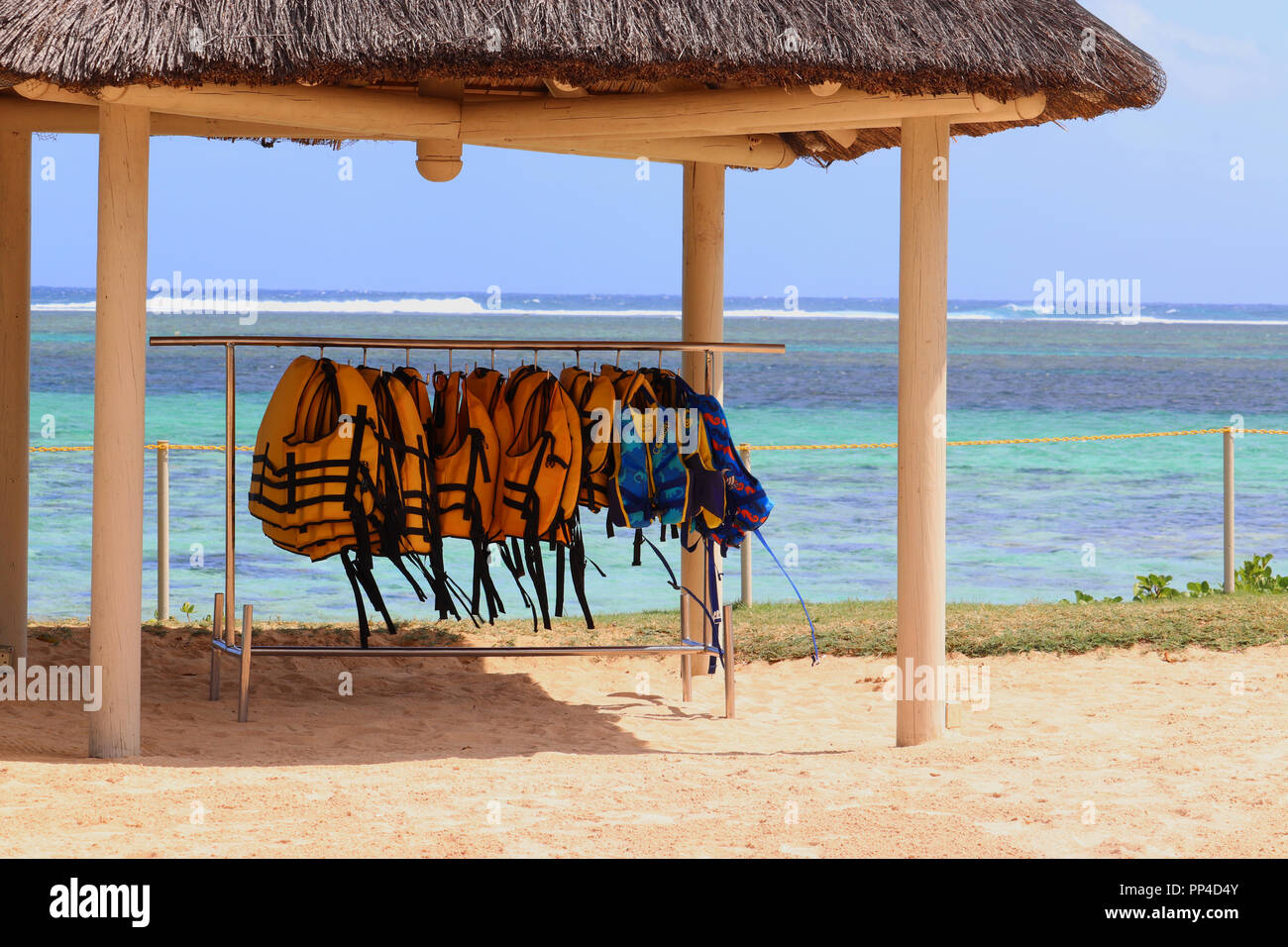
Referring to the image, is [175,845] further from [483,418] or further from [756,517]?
[756,517]

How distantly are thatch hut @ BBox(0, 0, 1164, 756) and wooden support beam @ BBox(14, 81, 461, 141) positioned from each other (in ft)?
0.03

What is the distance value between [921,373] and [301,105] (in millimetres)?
2629

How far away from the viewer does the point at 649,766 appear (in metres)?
5.25

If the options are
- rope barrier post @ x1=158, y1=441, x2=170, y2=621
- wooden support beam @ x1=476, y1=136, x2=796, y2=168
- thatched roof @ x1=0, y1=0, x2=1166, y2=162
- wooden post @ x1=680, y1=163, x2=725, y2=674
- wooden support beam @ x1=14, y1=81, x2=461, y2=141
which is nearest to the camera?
thatched roof @ x1=0, y1=0, x2=1166, y2=162

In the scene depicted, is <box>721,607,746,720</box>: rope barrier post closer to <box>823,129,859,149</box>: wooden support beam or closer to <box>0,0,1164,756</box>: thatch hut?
<box>0,0,1164,756</box>: thatch hut

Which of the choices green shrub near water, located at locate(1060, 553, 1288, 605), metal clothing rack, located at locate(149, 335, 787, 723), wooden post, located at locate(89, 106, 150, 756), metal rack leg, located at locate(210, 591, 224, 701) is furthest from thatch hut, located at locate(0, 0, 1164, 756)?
green shrub near water, located at locate(1060, 553, 1288, 605)

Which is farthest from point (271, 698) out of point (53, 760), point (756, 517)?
point (756, 517)

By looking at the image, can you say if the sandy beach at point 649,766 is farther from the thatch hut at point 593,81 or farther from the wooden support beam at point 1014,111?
the wooden support beam at point 1014,111

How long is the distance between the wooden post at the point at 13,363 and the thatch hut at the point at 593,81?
186 centimetres

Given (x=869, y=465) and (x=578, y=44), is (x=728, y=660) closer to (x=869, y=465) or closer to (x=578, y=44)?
(x=578, y=44)

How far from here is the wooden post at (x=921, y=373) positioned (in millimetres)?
5461

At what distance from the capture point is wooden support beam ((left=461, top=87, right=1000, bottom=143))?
213 inches

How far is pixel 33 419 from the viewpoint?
2792 centimetres

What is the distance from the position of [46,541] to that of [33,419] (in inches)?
573
